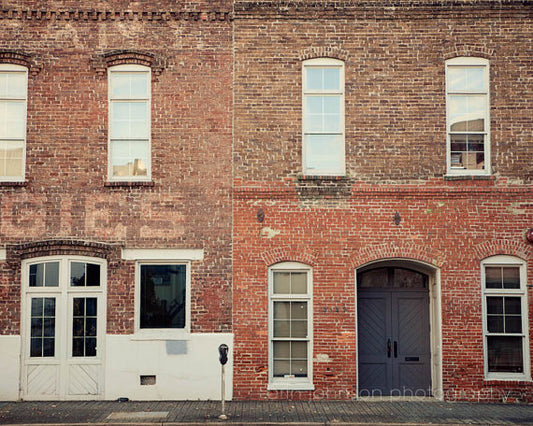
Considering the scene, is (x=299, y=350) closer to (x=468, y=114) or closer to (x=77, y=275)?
(x=77, y=275)

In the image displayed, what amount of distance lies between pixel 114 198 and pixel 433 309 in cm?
713

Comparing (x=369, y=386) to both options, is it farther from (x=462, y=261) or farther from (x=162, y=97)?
(x=162, y=97)

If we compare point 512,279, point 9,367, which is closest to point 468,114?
point 512,279

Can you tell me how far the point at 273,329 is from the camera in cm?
1312

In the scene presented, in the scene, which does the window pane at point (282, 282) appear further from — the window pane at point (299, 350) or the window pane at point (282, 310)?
the window pane at point (299, 350)

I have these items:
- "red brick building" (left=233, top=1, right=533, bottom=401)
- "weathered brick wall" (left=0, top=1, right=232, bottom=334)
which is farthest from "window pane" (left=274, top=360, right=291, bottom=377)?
"weathered brick wall" (left=0, top=1, right=232, bottom=334)

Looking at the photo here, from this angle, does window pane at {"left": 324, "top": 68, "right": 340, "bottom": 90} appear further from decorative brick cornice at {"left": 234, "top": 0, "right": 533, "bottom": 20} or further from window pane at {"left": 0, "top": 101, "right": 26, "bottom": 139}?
window pane at {"left": 0, "top": 101, "right": 26, "bottom": 139}

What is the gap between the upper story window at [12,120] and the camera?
1345 centimetres

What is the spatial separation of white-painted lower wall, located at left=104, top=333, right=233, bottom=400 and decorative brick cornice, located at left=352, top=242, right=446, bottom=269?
3145 mm

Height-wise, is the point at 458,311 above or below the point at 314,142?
below

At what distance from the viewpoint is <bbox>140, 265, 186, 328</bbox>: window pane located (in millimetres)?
13195

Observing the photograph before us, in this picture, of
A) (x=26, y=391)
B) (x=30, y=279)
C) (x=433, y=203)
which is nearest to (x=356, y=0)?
(x=433, y=203)

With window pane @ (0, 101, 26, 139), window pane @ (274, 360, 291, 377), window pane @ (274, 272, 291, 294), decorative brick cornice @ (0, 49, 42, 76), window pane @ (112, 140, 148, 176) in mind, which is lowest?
window pane @ (274, 360, 291, 377)

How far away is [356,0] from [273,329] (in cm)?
714
